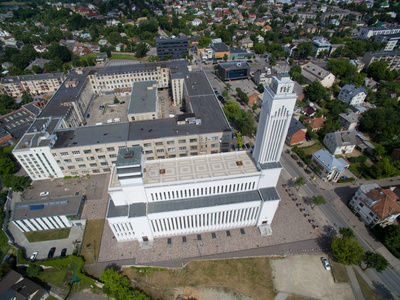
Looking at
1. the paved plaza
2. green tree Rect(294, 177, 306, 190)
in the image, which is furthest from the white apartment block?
the paved plaza

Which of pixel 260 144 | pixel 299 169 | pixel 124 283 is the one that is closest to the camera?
pixel 124 283

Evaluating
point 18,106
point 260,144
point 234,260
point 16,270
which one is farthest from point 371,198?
point 18,106

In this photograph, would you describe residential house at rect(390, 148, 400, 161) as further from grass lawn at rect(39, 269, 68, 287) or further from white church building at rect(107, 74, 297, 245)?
grass lawn at rect(39, 269, 68, 287)

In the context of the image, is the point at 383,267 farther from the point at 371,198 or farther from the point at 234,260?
the point at 234,260

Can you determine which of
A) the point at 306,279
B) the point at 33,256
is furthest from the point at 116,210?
the point at 306,279

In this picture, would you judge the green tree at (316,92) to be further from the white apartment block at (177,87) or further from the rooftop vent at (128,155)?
the rooftop vent at (128,155)

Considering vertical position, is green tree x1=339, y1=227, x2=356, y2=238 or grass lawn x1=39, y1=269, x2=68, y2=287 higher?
green tree x1=339, y1=227, x2=356, y2=238

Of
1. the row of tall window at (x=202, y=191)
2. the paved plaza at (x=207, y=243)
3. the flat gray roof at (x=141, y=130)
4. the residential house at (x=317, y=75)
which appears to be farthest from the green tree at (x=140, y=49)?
the row of tall window at (x=202, y=191)

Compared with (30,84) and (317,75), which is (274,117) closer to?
(317,75)
